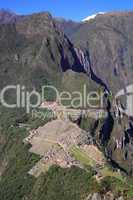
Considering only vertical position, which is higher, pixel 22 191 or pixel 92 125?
pixel 92 125

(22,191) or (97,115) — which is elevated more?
(97,115)

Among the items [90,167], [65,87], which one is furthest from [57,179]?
[65,87]

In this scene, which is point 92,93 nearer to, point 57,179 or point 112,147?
point 112,147

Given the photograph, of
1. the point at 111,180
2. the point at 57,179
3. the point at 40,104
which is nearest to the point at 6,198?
the point at 57,179

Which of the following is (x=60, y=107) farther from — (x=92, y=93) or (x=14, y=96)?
(x=14, y=96)

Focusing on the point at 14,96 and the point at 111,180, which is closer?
the point at 111,180

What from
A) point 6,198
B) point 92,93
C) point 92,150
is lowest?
point 6,198

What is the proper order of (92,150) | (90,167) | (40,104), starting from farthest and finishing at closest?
(40,104) < (92,150) < (90,167)

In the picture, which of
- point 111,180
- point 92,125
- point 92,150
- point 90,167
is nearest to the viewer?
point 111,180

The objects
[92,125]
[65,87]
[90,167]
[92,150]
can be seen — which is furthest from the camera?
[65,87]
